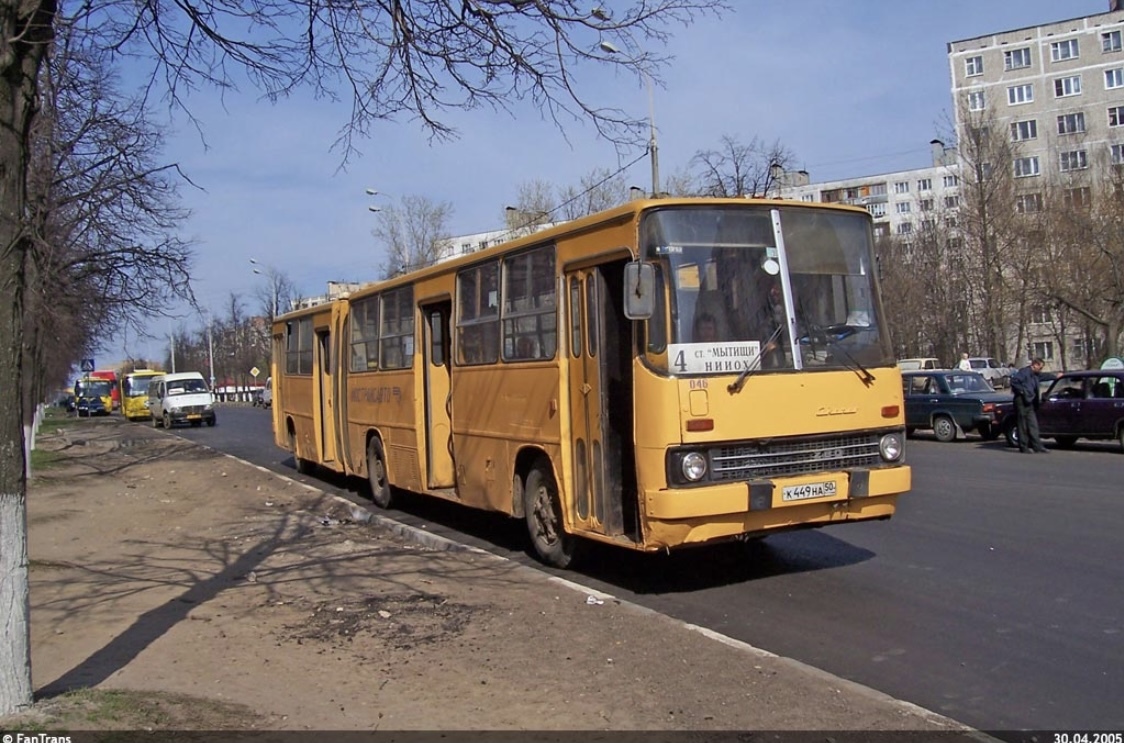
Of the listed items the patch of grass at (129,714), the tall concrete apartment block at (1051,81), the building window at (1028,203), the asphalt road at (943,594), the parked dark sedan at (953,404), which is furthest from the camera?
the tall concrete apartment block at (1051,81)

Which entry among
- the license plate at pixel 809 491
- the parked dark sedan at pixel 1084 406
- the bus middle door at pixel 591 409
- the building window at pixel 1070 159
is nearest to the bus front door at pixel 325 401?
the bus middle door at pixel 591 409

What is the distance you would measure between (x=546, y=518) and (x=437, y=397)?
349 cm

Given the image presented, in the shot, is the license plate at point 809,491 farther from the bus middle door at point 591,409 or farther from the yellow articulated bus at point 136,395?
the yellow articulated bus at point 136,395

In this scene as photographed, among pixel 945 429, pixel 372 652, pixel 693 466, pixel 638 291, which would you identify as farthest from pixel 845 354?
pixel 945 429

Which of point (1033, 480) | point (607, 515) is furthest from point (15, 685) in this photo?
point (1033, 480)

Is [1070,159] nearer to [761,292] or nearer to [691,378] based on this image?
[761,292]

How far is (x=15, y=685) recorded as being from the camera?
4.78 metres

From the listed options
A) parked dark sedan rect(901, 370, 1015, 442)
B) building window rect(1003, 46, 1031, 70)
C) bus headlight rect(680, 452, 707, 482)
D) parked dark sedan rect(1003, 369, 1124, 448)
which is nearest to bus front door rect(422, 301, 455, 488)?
bus headlight rect(680, 452, 707, 482)

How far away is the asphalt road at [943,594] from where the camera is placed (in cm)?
555

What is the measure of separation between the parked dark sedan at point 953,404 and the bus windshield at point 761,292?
49.9 feet

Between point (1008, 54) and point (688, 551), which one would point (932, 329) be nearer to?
point (1008, 54)

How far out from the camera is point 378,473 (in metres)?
14.3

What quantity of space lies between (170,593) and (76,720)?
150 inches

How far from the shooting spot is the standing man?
18.8 metres
